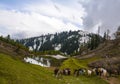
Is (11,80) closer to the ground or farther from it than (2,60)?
closer to the ground

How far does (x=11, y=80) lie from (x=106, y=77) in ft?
134

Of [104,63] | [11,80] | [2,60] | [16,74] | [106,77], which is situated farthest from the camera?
[104,63]

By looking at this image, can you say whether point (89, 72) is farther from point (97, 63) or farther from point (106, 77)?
point (97, 63)

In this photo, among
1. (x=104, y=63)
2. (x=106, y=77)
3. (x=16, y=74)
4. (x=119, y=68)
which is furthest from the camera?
(x=104, y=63)

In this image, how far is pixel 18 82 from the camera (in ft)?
126

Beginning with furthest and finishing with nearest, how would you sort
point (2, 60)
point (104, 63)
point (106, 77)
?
point (104, 63) < point (106, 77) < point (2, 60)

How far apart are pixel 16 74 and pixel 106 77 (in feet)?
124

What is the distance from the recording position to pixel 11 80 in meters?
38.2

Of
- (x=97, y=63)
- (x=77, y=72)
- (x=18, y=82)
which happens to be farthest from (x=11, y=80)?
(x=97, y=63)

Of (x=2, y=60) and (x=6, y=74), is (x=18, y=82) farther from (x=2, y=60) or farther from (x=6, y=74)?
(x=2, y=60)

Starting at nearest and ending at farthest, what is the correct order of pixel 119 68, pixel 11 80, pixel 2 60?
pixel 11 80
pixel 2 60
pixel 119 68

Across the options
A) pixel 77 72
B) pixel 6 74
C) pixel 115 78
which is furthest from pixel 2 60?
pixel 115 78

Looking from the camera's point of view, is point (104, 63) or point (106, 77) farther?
point (104, 63)

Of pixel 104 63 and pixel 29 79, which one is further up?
pixel 104 63
